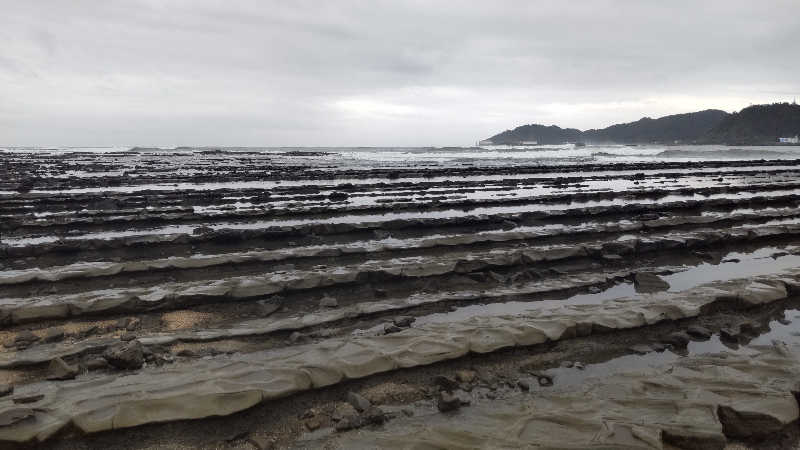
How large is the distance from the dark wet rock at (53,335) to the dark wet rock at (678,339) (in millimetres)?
7034

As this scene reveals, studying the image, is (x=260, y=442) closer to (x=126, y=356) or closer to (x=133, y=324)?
(x=126, y=356)

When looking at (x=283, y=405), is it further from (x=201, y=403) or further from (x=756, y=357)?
(x=756, y=357)

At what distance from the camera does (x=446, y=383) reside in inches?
167

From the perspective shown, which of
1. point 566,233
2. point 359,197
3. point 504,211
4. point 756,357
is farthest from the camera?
point 359,197

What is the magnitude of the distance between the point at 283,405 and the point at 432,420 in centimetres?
128

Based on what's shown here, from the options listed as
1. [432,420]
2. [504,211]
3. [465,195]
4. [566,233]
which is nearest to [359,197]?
[465,195]

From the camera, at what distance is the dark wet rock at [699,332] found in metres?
5.23

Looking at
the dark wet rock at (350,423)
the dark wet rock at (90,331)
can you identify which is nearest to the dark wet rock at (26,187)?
the dark wet rock at (90,331)

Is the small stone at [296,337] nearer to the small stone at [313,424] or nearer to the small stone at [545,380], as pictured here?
the small stone at [313,424]

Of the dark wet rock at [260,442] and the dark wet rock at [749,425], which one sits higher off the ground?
the dark wet rock at [749,425]

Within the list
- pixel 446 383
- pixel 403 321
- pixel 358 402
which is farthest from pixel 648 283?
pixel 358 402

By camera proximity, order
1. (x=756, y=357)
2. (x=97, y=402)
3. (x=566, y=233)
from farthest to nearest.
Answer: (x=566, y=233) < (x=756, y=357) < (x=97, y=402)

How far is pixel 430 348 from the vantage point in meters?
4.73

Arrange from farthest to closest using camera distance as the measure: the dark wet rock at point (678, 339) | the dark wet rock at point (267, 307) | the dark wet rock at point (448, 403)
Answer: the dark wet rock at point (267, 307) → the dark wet rock at point (678, 339) → the dark wet rock at point (448, 403)
